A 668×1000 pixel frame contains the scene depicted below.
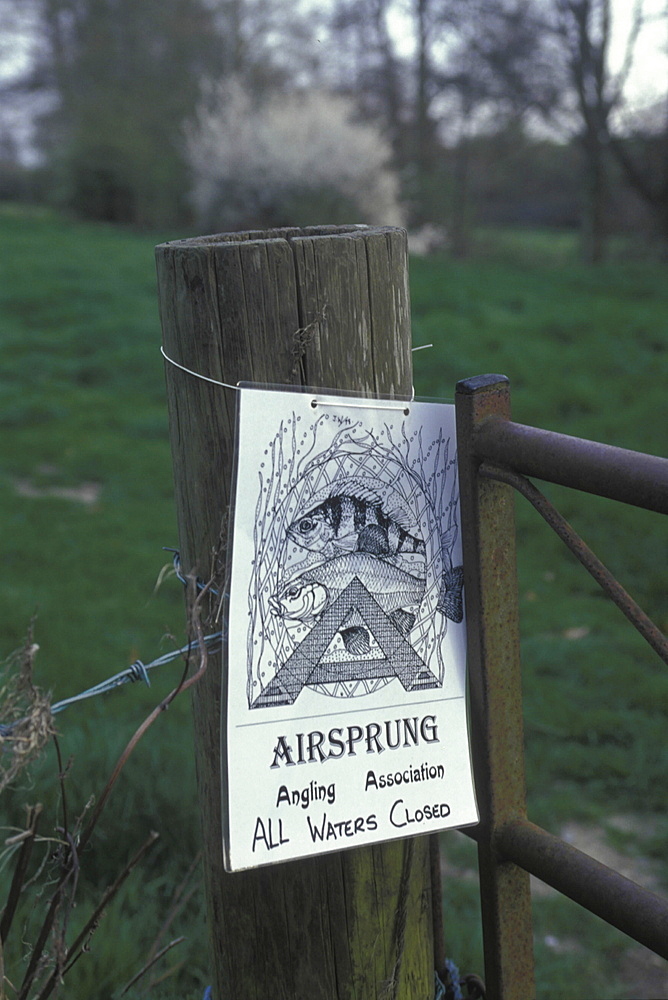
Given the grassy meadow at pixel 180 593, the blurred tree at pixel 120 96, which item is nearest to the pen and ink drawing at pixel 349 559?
the grassy meadow at pixel 180 593

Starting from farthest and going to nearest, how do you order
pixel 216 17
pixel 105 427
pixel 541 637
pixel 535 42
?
pixel 216 17
pixel 535 42
pixel 105 427
pixel 541 637

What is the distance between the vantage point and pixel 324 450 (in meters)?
1.17

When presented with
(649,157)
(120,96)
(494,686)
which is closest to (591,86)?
(649,157)

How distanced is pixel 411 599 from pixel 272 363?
363 millimetres

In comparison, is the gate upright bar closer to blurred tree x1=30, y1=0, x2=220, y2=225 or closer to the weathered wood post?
the weathered wood post

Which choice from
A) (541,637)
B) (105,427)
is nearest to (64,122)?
(105,427)

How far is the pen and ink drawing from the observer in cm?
115

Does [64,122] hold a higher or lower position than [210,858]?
higher

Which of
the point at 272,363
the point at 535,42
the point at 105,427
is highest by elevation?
the point at 535,42

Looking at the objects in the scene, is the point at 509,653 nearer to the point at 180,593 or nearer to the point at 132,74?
the point at 180,593

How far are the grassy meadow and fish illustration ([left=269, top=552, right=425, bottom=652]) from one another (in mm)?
155

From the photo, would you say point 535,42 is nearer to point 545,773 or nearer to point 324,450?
point 545,773

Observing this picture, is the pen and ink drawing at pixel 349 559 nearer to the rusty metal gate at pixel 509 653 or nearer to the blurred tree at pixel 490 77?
the rusty metal gate at pixel 509 653

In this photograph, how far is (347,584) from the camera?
120 centimetres
